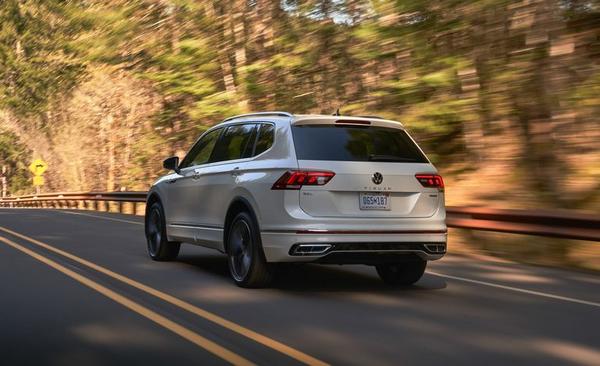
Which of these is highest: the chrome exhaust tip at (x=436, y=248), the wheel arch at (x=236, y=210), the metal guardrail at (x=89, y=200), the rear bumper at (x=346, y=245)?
the wheel arch at (x=236, y=210)

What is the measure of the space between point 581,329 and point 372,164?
2472mm

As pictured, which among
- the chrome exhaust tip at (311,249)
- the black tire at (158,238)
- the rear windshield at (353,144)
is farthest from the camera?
the black tire at (158,238)

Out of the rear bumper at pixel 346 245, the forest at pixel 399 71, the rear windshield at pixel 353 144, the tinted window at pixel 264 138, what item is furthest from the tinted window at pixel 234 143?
the forest at pixel 399 71

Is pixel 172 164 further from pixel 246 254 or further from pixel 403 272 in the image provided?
pixel 403 272

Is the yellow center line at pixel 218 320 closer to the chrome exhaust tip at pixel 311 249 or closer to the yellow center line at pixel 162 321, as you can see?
the yellow center line at pixel 162 321

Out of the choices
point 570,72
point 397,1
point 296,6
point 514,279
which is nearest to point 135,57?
point 296,6

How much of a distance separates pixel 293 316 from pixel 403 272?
7.69 feet

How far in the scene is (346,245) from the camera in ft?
24.7

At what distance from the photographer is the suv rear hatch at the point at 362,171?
7.61m

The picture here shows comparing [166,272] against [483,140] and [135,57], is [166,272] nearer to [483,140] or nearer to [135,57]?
[483,140]

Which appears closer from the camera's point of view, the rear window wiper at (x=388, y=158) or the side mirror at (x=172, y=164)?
A: the rear window wiper at (x=388, y=158)

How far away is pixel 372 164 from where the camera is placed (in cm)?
778

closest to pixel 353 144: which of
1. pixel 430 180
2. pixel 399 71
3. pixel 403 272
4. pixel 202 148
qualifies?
pixel 430 180

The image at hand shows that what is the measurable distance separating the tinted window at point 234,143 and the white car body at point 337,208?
31 centimetres
